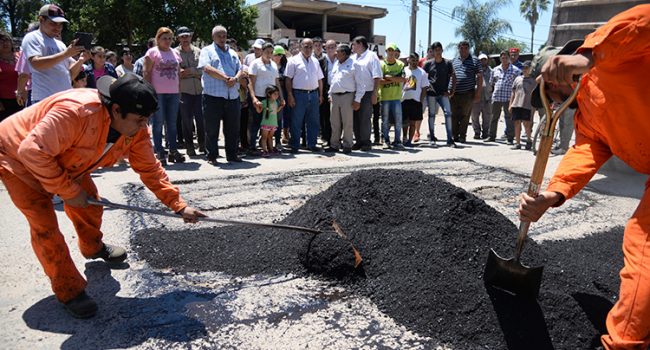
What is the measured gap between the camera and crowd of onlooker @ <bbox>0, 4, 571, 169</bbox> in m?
6.45

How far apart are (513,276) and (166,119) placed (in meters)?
5.83

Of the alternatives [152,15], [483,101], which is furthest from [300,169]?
[152,15]

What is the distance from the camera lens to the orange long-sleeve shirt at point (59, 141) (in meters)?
2.58

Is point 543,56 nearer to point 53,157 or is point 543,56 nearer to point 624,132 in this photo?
point 624,132

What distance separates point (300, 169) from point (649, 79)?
5.28 m

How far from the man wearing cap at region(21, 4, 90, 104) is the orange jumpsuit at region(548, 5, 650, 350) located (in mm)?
4726

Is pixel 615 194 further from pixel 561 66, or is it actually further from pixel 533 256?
pixel 561 66

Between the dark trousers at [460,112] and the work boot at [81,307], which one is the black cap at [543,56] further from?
the dark trousers at [460,112]

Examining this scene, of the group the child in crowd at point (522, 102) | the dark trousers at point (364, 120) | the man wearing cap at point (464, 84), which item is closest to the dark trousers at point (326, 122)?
the dark trousers at point (364, 120)

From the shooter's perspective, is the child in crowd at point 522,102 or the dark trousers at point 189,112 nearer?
the dark trousers at point 189,112

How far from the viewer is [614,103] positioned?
7.51 feet

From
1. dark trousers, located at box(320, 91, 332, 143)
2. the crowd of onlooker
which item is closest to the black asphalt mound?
the crowd of onlooker

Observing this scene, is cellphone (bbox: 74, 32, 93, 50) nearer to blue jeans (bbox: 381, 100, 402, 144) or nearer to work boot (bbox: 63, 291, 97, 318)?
work boot (bbox: 63, 291, 97, 318)

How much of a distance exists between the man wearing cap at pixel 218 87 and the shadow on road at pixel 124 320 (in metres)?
4.20
